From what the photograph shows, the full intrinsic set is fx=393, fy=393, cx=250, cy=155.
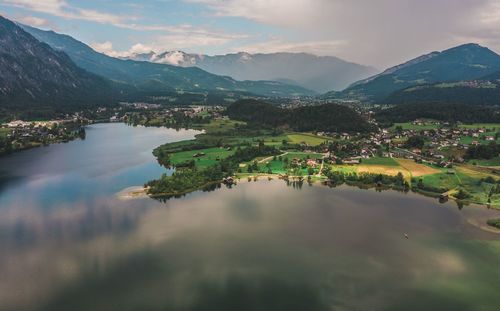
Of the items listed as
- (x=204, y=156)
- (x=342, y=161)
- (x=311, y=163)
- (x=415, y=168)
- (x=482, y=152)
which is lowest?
(x=204, y=156)

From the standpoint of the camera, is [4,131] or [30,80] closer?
[4,131]

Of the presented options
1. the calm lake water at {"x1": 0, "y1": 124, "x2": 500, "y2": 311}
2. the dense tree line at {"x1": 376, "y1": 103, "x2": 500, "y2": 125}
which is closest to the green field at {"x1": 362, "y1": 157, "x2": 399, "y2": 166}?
the calm lake water at {"x1": 0, "y1": 124, "x2": 500, "y2": 311}

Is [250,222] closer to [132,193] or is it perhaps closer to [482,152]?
[132,193]

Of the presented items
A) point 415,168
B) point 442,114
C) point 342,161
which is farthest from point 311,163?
point 442,114

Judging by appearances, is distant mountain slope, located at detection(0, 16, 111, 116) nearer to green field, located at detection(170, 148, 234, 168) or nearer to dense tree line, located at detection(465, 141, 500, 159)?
green field, located at detection(170, 148, 234, 168)

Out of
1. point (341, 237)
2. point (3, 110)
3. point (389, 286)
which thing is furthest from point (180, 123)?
point (389, 286)
